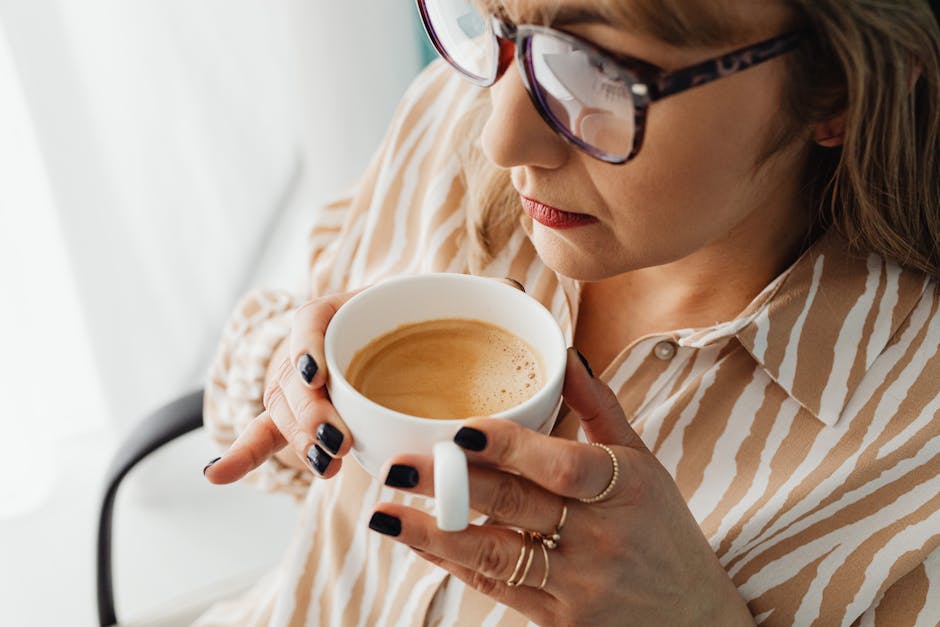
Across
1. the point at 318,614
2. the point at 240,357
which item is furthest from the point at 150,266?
the point at 318,614

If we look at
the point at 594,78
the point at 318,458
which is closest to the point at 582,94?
the point at 594,78

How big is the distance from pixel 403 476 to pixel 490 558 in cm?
11

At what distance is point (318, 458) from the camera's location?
0.76 m

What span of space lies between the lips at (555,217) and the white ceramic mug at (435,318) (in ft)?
0.25

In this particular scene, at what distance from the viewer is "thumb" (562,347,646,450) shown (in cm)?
76

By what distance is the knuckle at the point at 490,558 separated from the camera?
71cm

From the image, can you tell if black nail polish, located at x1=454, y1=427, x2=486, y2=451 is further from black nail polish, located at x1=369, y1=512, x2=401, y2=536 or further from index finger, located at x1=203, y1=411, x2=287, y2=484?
index finger, located at x1=203, y1=411, x2=287, y2=484

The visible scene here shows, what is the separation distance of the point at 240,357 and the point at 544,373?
0.55 metres

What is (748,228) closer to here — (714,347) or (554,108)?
(714,347)

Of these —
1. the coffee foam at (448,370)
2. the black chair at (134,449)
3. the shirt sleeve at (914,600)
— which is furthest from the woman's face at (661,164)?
the black chair at (134,449)

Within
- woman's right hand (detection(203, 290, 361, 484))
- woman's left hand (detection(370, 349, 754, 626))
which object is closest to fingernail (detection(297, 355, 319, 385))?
woman's right hand (detection(203, 290, 361, 484))

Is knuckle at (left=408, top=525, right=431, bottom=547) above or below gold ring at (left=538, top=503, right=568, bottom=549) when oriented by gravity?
above

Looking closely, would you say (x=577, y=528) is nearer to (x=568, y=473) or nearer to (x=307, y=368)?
(x=568, y=473)

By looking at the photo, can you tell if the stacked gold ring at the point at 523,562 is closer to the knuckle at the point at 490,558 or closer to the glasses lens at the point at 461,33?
the knuckle at the point at 490,558
